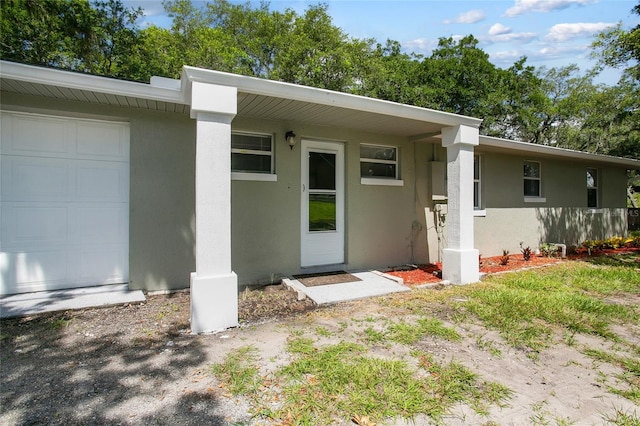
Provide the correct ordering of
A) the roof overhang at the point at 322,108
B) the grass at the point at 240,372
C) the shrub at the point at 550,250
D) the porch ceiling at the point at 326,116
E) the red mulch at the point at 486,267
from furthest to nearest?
the shrub at the point at 550,250
the red mulch at the point at 486,267
the porch ceiling at the point at 326,116
the roof overhang at the point at 322,108
the grass at the point at 240,372

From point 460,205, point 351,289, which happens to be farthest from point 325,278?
point 460,205

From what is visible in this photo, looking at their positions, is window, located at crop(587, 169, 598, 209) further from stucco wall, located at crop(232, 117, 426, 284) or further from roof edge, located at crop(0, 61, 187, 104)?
roof edge, located at crop(0, 61, 187, 104)

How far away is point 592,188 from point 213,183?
12.6 meters

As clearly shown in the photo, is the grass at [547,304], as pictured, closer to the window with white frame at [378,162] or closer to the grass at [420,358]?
the grass at [420,358]

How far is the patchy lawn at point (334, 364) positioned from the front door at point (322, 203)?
174cm

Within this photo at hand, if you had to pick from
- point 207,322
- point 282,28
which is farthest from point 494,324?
point 282,28

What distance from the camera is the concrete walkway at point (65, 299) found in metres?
4.08

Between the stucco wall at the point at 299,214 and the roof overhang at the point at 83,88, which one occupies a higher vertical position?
the roof overhang at the point at 83,88

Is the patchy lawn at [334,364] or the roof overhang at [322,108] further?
the roof overhang at [322,108]

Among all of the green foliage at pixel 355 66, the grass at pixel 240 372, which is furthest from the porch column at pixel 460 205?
the green foliage at pixel 355 66

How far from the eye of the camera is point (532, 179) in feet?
31.1

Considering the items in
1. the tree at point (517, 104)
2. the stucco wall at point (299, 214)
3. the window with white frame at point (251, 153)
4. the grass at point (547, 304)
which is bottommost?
the grass at point (547, 304)

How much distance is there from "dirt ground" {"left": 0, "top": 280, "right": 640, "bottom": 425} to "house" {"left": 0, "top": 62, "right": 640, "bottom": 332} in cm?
56

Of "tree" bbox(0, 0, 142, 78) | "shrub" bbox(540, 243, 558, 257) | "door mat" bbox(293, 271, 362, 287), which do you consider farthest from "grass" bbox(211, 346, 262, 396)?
"tree" bbox(0, 0, 142, 78)
